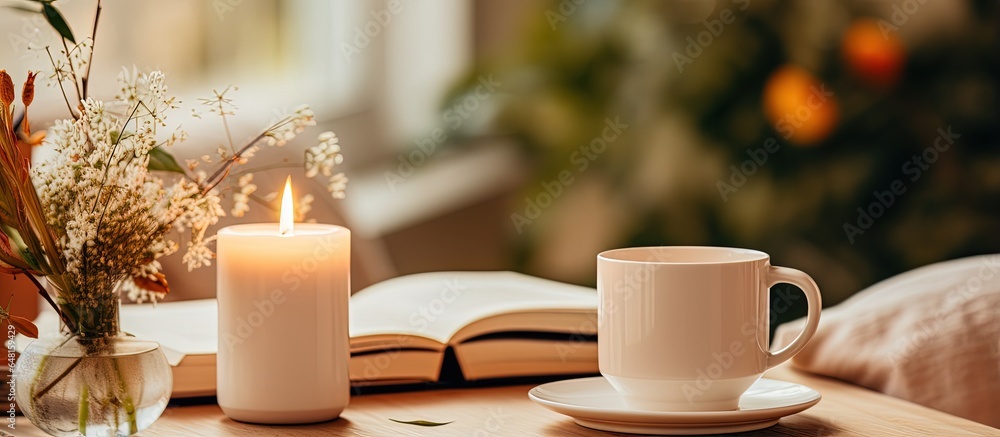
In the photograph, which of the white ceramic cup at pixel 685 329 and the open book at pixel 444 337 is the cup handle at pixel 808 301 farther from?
the open book at pixel 444 337

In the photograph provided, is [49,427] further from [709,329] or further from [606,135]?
[606,135]

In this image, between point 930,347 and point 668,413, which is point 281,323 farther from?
point 930,347

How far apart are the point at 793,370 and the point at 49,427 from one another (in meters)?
0.68

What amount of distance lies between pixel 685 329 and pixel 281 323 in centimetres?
28

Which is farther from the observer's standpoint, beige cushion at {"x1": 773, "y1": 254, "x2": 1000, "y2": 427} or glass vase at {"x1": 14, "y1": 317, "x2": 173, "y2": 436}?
beige cushion at {"x1": 773, "y1": 254, "x2": 1000, "y2": 427}

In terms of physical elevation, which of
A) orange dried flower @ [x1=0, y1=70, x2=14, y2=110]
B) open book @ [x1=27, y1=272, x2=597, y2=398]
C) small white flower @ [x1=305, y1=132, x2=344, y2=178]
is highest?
orange dried flower @ [x1=0, y1=70, x2=14, y2=110]

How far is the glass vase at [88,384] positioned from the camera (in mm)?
679

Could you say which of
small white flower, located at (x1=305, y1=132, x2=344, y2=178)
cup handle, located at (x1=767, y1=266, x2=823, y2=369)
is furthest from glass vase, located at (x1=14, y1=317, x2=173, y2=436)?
cup handle, located at (x1=767, y1=266, x2=823, y2=369)

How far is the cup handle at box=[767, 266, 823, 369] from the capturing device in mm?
747

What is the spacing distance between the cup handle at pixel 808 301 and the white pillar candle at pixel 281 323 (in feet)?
1.02

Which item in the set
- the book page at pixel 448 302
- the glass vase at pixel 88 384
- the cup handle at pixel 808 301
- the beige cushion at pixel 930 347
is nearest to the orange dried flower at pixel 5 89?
the glass vase at pixel 88 384

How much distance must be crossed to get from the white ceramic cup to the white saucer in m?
0.02

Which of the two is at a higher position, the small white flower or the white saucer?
the small white flower

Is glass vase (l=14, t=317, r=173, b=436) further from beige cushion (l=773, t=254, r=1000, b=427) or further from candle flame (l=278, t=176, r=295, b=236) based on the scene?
beige cushion (l=773, t=254, r=1000, b=427)
